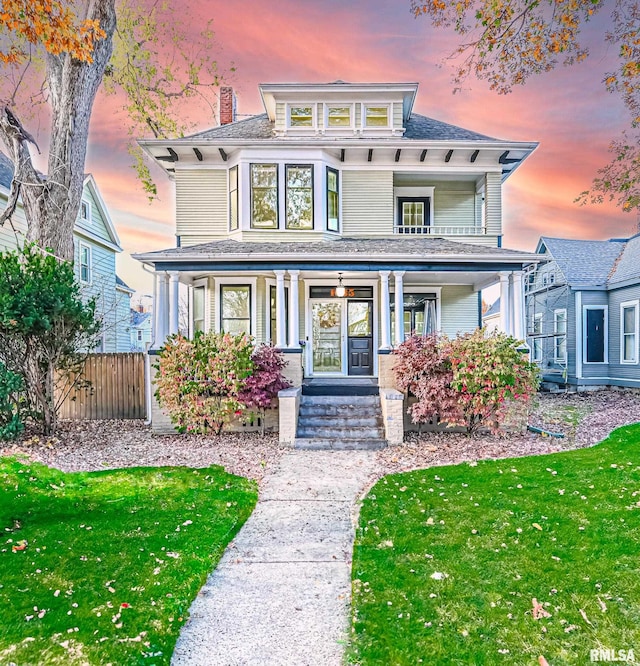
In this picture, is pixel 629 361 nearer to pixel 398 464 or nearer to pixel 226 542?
pixel 398 464

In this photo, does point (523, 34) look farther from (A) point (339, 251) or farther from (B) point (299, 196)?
(B) point (299, 196)

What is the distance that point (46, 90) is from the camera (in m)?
10.8

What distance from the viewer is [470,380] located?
27.7 ft

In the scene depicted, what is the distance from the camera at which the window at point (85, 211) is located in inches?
A: 735

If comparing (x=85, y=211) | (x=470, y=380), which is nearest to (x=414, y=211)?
(x=470, y=380)

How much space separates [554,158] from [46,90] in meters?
14.8

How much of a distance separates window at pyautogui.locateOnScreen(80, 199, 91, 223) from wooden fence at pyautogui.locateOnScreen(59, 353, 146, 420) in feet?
33.6

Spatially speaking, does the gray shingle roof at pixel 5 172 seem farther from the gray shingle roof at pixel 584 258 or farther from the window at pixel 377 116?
the gray shingle roof at pixel 584 258

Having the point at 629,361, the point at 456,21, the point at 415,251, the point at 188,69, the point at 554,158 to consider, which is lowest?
the point at 629,361

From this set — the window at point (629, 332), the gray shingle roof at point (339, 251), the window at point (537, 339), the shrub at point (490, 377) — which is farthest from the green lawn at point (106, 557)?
the window at point (537, 339)

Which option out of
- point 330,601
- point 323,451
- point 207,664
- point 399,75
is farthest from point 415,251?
point 207,664

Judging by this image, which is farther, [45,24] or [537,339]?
[537,339]

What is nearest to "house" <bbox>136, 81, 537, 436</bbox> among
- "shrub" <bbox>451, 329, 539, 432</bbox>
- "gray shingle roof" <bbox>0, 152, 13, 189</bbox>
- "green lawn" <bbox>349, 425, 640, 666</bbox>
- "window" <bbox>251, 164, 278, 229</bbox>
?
"window" <bbox>251, 164, 278, 229</bbox>

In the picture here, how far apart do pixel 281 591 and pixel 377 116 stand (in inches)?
492
